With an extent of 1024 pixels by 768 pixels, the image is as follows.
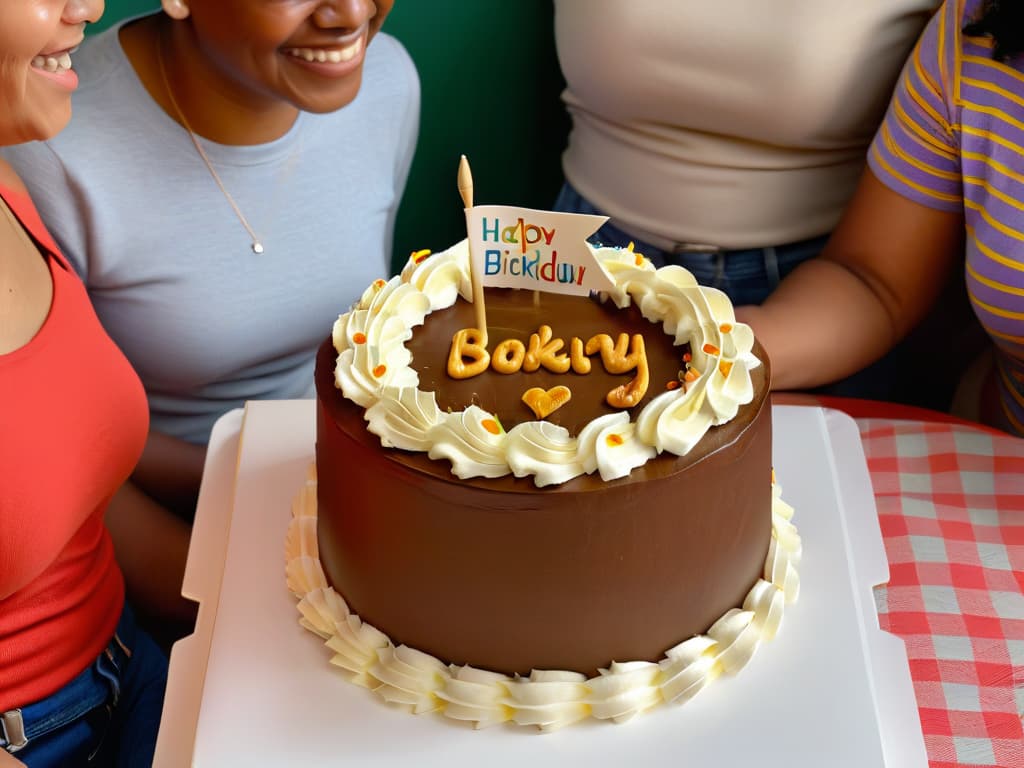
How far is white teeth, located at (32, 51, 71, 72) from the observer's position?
117cm

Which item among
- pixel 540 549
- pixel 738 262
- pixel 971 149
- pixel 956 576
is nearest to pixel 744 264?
pixel 738 262

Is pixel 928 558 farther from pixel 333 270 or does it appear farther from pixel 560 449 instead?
pixel 333 270

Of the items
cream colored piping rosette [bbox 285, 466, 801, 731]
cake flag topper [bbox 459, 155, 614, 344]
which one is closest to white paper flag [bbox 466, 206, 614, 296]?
cake flag topper [bbox 459, 155, 614, 344]

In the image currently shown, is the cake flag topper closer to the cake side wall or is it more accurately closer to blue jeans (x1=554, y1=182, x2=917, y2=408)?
the cake side wall

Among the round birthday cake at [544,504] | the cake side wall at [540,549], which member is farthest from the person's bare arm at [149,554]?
the cake side wall at [540,549]

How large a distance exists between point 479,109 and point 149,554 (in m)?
1.10

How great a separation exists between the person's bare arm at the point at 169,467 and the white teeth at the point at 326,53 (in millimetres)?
628

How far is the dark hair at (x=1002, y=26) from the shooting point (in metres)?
1.44

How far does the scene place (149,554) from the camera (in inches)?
63.7

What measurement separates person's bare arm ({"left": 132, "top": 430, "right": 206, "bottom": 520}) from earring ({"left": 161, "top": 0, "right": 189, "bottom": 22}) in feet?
2.04

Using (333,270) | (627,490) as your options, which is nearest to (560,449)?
(627,490)

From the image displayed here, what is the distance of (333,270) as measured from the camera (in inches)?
69.8

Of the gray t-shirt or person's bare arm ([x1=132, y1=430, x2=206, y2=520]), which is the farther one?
person's bare arm ([x1=132, y1=430, x2=206, y2=520])

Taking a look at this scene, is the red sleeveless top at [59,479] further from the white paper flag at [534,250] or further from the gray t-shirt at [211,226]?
the white paper flag at [534,250]
